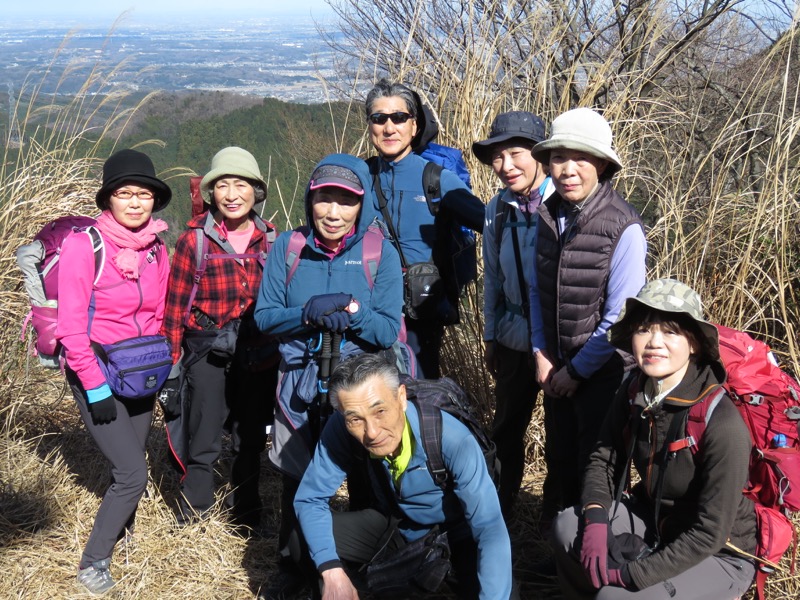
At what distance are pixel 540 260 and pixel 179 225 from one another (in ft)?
30.4

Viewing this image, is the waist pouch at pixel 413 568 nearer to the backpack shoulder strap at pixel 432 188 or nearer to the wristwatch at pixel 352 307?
the wristwatch at pixel 352 307

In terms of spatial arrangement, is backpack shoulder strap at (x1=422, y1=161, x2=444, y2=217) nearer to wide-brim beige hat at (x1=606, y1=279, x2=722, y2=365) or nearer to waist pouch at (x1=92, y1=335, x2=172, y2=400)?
wide-brim beige hat at (x1=606, y1=279, x2=722, y2=365)

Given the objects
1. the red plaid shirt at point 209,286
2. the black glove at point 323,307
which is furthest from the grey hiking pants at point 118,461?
the black glove at point 323,307

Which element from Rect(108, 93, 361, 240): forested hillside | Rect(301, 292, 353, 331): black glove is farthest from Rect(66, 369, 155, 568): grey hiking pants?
Rect(108, 93, 361, 240): forested hillside

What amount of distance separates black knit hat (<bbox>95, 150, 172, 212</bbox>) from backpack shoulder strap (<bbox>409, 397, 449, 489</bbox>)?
1303 mm

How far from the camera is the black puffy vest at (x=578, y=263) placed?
2.39 metres

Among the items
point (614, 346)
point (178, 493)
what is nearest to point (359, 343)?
point (614, 346)

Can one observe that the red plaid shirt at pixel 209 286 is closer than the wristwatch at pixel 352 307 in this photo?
No

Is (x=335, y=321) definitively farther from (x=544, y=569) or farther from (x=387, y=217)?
(x=544, y=569)

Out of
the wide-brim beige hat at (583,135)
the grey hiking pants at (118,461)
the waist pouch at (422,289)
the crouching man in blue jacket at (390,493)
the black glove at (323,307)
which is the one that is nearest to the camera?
the crouching man in blue jacket at (390,493)

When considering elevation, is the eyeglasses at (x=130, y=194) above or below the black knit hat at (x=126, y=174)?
below

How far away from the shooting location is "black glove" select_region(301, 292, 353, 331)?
253cm

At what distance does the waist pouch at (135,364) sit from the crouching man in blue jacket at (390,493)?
78 cm

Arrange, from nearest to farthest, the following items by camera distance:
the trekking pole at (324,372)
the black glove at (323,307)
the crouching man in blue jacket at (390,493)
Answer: the crouching man in blue jacket at (390,493) < the black glove at (323,307) < the trekking pole at (324,372)
